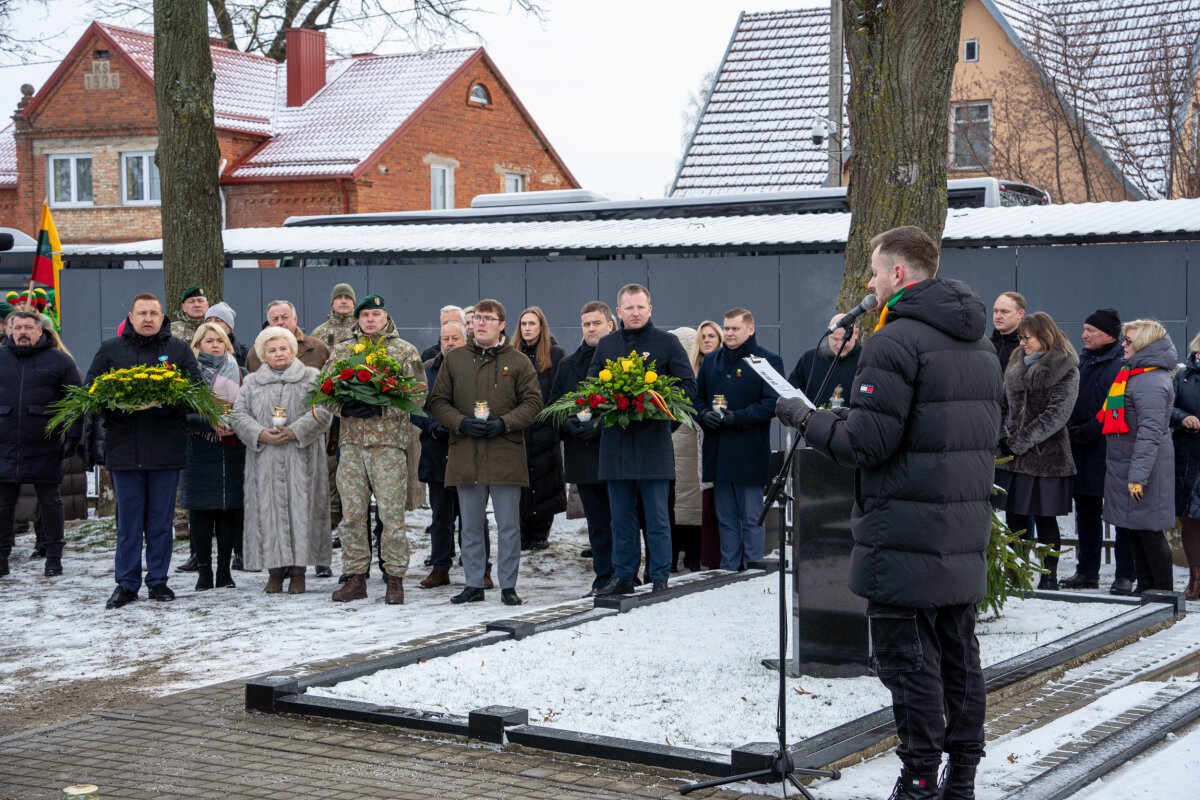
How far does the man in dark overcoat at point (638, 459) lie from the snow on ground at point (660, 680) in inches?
33.6

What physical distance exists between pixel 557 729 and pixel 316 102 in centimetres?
3609

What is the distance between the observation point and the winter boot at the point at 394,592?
32.7 ft

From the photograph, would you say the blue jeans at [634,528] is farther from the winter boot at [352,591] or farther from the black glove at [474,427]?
the winter boot at [352,591]

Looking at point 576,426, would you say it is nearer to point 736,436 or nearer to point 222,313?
point 736,436

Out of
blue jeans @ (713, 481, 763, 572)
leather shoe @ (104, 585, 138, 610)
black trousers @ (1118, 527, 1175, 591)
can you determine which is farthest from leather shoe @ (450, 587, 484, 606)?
black trousers @ (1118, 527, 1175, 591)

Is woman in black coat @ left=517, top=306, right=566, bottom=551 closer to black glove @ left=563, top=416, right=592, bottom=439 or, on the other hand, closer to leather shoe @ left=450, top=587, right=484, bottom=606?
black glove @ left=563, top=416, right=592, bottom=439

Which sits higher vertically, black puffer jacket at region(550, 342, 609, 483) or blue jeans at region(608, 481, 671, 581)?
black puffer jacket at region(550, 342, 609, 483)

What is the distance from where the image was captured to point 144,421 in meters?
10.1

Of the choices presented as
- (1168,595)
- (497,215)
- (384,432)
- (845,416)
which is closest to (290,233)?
(497,215)

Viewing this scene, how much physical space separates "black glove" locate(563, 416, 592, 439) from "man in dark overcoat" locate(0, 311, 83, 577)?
4.24 metres

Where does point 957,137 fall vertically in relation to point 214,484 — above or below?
above

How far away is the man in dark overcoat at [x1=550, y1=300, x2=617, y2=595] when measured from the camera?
10102 millimetres

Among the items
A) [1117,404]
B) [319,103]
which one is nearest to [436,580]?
[1117,404]

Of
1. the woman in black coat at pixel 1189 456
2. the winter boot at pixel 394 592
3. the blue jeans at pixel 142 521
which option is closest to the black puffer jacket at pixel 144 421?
the blue jeans at pixel 142 521
